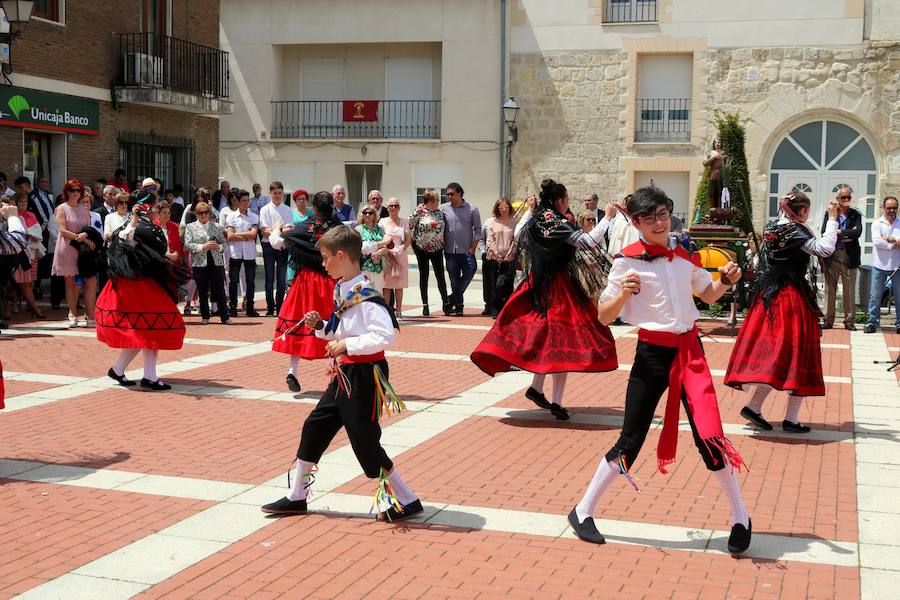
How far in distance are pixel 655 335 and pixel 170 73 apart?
18.9m

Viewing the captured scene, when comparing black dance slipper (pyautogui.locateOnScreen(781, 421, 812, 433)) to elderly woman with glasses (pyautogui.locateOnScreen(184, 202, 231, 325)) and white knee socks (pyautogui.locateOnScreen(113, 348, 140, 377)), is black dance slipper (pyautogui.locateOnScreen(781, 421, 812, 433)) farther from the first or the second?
elderly woman with glasses (pyautogui.locateOnScreen(184, 202, 231, 325))

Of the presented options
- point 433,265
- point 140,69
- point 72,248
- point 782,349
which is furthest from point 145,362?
point 140,69

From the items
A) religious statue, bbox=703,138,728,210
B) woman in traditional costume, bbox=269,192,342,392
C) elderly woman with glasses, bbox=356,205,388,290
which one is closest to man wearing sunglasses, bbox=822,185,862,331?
religious statue, bbox=703,138,728,210

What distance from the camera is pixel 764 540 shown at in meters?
5.57

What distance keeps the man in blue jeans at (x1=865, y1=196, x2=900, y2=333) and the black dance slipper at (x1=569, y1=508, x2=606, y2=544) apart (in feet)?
35.0

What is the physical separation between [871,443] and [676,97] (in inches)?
869

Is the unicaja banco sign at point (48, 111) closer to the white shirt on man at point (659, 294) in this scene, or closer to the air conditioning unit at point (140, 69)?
the air conditioning unit at point (140, 69)

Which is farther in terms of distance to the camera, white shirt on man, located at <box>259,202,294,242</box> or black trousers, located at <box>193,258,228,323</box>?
white shirt on man, located at <box>259,202,294,242</box>

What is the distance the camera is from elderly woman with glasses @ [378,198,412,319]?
1545 cm

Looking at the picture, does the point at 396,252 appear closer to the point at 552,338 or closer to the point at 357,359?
the point at 552,338

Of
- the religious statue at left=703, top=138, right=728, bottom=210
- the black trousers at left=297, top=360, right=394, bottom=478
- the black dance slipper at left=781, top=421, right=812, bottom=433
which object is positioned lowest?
the black dance slipper at left=781, top=421, right=812, bottom=433

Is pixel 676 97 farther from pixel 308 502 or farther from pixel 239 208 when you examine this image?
pixel 308 502

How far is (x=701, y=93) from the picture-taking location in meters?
28.3

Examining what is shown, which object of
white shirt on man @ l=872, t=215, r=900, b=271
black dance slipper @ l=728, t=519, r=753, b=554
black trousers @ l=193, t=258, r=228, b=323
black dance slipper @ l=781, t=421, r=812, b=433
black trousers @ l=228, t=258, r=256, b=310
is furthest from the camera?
black trousers @ l=228, t=258, r=256, b=310
